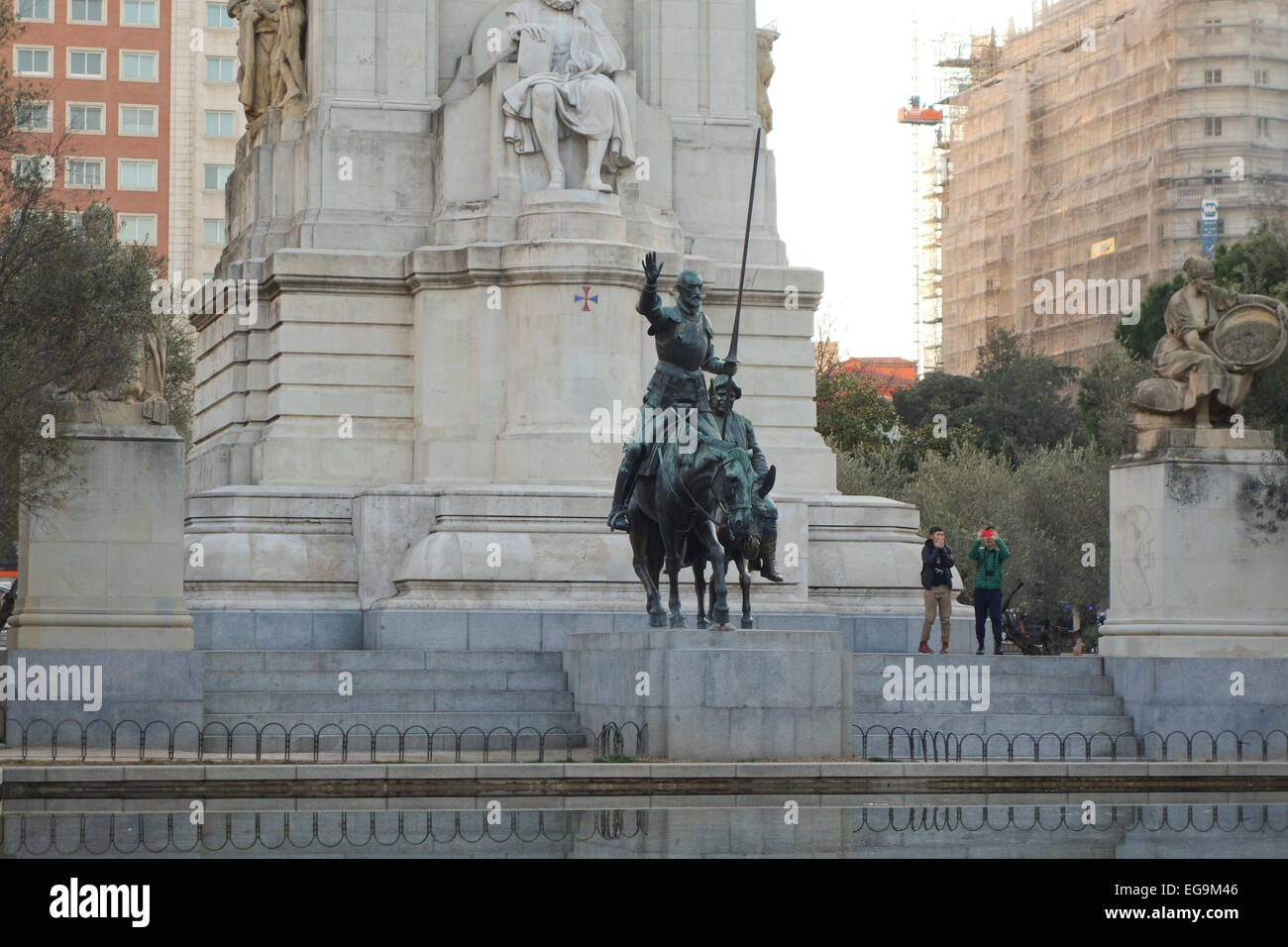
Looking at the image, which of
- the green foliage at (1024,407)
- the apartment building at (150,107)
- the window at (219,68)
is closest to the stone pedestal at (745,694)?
the green foliage at (1024,407)

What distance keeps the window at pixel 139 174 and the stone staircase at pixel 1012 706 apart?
7256 centimetres

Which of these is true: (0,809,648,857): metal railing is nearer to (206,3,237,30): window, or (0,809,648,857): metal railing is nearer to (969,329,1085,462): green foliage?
(969,329,1085,462): green foliage

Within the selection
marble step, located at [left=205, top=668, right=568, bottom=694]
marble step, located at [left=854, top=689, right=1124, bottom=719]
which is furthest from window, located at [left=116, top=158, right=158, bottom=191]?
marble step, located at [left=854, top=689, right=1124, bottom=719]

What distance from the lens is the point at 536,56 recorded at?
32.2m

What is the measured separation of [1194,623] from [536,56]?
1173 cm

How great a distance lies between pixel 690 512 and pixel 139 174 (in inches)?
2968

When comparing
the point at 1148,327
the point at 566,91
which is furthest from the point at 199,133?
the point at 566,91

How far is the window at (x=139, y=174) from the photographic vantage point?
9481cm

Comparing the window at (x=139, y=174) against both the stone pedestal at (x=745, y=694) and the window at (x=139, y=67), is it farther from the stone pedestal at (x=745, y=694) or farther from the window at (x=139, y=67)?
the stone pedestal at (x=745, y=694)

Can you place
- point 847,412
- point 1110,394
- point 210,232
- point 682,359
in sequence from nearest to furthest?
point 682,359 < point 1110,394 < point 847,412 < point 210,232

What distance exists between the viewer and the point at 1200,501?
2780 cm
